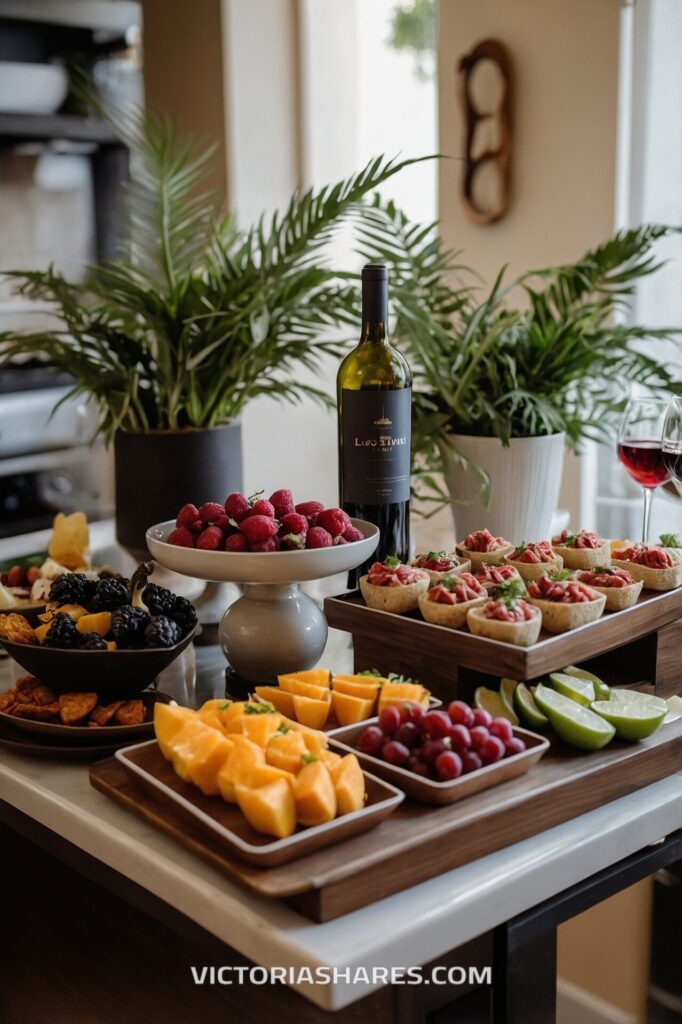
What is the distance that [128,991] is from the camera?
1.11 m

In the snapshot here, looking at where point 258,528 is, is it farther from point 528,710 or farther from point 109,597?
point 528,710

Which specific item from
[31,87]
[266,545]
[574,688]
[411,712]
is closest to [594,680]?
[574,688]

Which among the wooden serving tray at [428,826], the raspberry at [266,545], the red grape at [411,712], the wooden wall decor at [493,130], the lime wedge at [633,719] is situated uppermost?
the wooden wall decor at [493,130]

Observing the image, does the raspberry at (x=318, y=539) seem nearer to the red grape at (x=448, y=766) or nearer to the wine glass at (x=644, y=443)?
the red grape at (x=448, y=766)

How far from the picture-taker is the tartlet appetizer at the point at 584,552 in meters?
1.21

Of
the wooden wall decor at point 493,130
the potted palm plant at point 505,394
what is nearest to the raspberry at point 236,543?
the potted palm plant at point 505,394

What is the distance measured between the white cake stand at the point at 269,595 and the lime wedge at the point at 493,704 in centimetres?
21

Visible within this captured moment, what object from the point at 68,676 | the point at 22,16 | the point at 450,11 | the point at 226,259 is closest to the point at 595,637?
the point at 68,676

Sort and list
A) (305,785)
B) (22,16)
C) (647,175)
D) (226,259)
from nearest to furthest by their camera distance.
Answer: (305,785)
(226,259)
(647,175)
(22,16)

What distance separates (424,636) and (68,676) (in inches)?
14.0

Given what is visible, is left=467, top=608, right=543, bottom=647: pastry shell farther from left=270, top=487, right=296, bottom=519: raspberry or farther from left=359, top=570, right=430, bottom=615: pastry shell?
left=270, top=487, right=296, bottom=519: raspberry

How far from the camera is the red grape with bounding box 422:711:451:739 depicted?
909mm

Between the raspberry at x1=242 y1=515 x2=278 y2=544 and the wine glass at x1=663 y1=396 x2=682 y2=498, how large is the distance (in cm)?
48

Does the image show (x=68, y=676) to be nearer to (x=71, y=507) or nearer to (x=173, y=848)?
(x=173, y=848)
